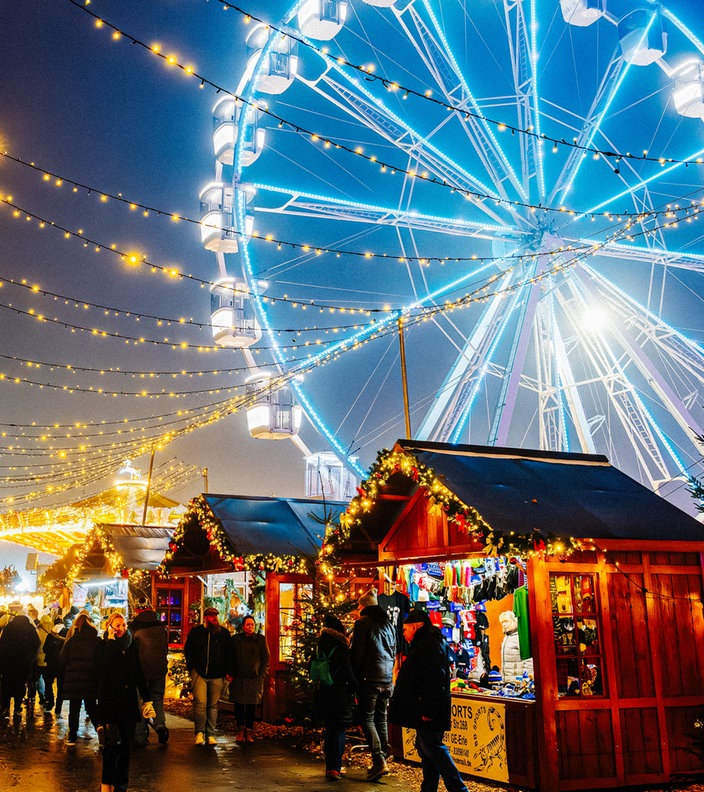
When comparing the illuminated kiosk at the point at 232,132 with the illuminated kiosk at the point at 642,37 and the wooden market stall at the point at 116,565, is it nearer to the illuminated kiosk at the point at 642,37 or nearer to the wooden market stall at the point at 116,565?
the illuminated kiosk at the point at 642,37

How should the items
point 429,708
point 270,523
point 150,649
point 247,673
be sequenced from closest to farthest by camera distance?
point 429,708 → point 150,649 → point 247,673 → point 270,523

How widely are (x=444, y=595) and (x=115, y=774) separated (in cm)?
493

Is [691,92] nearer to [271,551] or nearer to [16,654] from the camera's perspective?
[271,551]

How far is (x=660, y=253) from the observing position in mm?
15250

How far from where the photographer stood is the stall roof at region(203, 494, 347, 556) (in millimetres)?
11930

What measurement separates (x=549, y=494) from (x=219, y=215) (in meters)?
9.02

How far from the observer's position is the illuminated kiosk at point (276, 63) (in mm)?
14445

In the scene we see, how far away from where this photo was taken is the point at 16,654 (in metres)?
11.0

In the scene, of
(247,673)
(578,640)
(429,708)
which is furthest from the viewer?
(247,673)

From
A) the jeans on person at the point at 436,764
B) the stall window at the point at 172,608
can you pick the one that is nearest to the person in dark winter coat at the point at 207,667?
the jeans on person at the point at 436,764

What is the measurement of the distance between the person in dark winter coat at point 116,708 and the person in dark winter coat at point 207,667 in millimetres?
3208

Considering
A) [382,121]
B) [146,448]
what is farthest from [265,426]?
[382,121]

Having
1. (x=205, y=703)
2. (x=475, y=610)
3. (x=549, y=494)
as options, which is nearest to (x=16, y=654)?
(x=205, y=703)

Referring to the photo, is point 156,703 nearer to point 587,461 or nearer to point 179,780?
point 179,780
